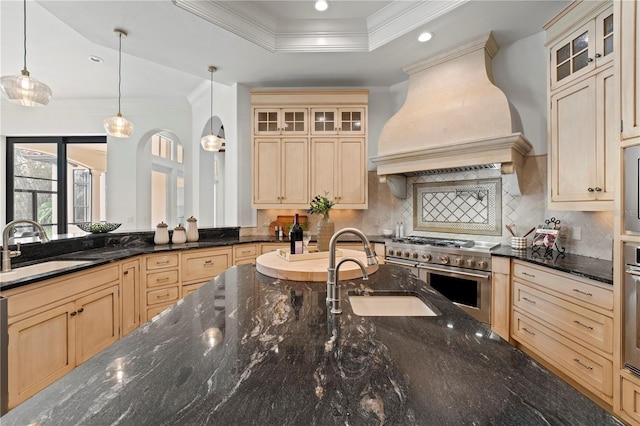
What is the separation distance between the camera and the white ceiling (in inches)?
92.3

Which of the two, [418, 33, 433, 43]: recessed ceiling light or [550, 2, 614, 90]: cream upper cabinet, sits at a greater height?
[418, 33, 433, 43]: recessed ceiling light

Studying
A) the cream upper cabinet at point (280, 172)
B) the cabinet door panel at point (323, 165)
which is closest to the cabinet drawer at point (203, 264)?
the cream upper cabinet at point (280, 172)

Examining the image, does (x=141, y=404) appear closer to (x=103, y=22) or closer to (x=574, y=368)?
(x=574, y=368)

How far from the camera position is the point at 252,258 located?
11.2 feet

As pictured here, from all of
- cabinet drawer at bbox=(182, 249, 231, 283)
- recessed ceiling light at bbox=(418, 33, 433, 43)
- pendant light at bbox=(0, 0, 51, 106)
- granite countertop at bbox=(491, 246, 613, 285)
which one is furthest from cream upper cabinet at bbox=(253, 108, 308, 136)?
granite countertop at bbox=(491, 246, 613, 285)

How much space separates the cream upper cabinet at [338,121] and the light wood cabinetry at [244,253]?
5.48ft

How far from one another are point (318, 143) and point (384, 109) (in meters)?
1.07

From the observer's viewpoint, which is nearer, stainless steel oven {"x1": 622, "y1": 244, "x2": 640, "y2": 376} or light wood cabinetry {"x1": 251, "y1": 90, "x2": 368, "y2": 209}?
stainless steel oven {"x1": 622, "y1": 244, "x2": 640, "y2": 376}

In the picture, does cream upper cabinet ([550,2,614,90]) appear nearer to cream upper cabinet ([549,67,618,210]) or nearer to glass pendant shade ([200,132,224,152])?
cream upper cabinet ([549,67,618,210])

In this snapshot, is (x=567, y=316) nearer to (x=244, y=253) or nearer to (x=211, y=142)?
(x=244, y=253)

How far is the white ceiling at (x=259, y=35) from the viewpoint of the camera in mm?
2344

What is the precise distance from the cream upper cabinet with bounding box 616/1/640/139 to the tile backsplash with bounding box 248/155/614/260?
98 centimetres

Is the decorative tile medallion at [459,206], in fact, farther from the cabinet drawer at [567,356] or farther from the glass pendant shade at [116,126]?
the glass pendant shade at [116,126]

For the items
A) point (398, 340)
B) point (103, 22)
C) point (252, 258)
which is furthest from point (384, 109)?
point (398, 340)
